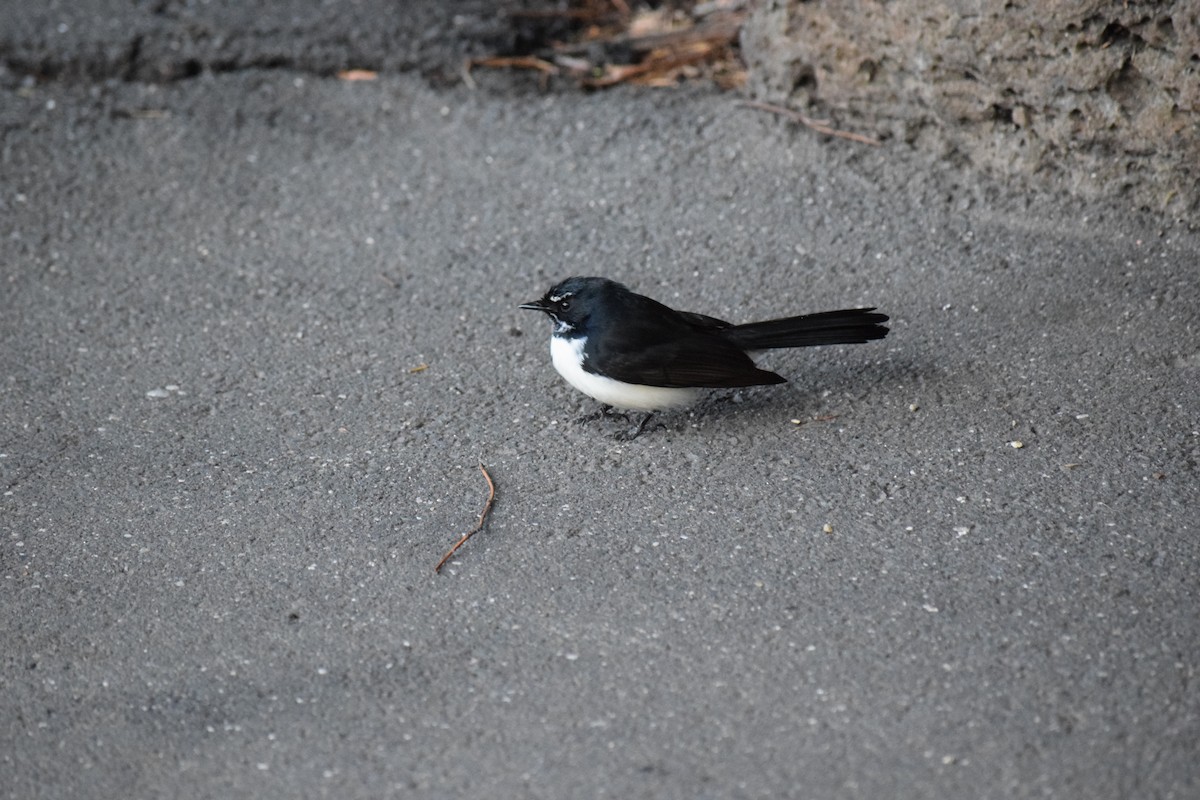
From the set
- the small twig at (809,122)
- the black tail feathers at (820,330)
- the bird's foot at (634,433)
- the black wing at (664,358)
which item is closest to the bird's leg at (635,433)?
the bird's foot at (634,433)

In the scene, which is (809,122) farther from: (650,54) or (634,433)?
(634,433)

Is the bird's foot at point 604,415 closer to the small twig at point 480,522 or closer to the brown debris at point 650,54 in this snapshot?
the small twig at point 480,522

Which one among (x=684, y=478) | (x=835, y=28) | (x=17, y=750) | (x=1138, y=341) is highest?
(x=835, y=28)

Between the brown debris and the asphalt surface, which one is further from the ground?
the brown debris

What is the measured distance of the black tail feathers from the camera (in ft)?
16.9

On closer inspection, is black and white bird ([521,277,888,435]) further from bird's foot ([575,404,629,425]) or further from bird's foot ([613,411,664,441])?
bird's foot ([575,404,629,425])

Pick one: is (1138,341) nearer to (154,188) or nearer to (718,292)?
(718,292)

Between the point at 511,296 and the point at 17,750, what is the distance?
335cm

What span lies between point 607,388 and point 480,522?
0.80 metres

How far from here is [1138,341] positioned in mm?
5527

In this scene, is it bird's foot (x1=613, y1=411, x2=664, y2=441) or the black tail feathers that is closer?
the black tail feathers

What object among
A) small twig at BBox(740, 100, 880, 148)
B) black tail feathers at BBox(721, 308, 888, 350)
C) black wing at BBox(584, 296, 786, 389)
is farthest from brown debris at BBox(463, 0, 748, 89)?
black wing at BBox(584, 296, 786, 389)

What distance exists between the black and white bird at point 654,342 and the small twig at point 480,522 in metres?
0.55

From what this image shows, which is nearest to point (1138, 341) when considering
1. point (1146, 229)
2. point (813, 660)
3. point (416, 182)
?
point (1146, 229)
